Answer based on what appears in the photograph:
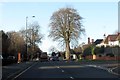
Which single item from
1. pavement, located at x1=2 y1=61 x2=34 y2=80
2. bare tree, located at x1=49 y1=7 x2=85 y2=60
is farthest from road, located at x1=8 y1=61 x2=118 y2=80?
bare tree, located at x1=49 y1=7 x2=85 y2=60

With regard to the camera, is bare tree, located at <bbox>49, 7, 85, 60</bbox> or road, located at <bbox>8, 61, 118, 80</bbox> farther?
bare tree, located at <bbox>49, 7, 85, 60</bbox>

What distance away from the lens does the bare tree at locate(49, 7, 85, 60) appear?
95438mm

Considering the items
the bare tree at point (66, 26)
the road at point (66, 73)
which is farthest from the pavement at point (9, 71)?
the bare tree at point (66, 26)

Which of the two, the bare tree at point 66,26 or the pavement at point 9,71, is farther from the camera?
the bare tree at point 66,26

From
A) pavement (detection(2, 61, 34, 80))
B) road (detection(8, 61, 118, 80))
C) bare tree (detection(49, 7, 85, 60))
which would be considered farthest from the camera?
bare tree (detection(49, 7, 85, 60))

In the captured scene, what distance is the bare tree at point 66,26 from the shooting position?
313 feet

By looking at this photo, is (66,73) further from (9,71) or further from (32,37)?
(32,37)

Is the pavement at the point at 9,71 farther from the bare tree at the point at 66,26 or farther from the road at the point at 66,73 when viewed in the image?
the bare tree at the point at 66,26

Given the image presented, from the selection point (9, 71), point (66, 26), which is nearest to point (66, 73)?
point (9, 71)

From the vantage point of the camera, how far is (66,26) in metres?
97.1

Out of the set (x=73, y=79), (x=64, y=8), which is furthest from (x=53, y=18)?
(x=73, y=79)

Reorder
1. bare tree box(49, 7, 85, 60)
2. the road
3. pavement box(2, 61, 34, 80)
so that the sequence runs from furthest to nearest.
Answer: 1. bare tree box(49, 7, 85, 60)
2. pavement box(2, 61, 34, 80)
3. the road

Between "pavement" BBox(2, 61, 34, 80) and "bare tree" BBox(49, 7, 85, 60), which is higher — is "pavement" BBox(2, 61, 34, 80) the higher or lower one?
the lower one

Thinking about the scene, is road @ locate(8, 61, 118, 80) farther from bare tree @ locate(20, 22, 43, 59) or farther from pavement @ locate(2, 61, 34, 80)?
bare tree @ locate(20, 22, 43, 59)
